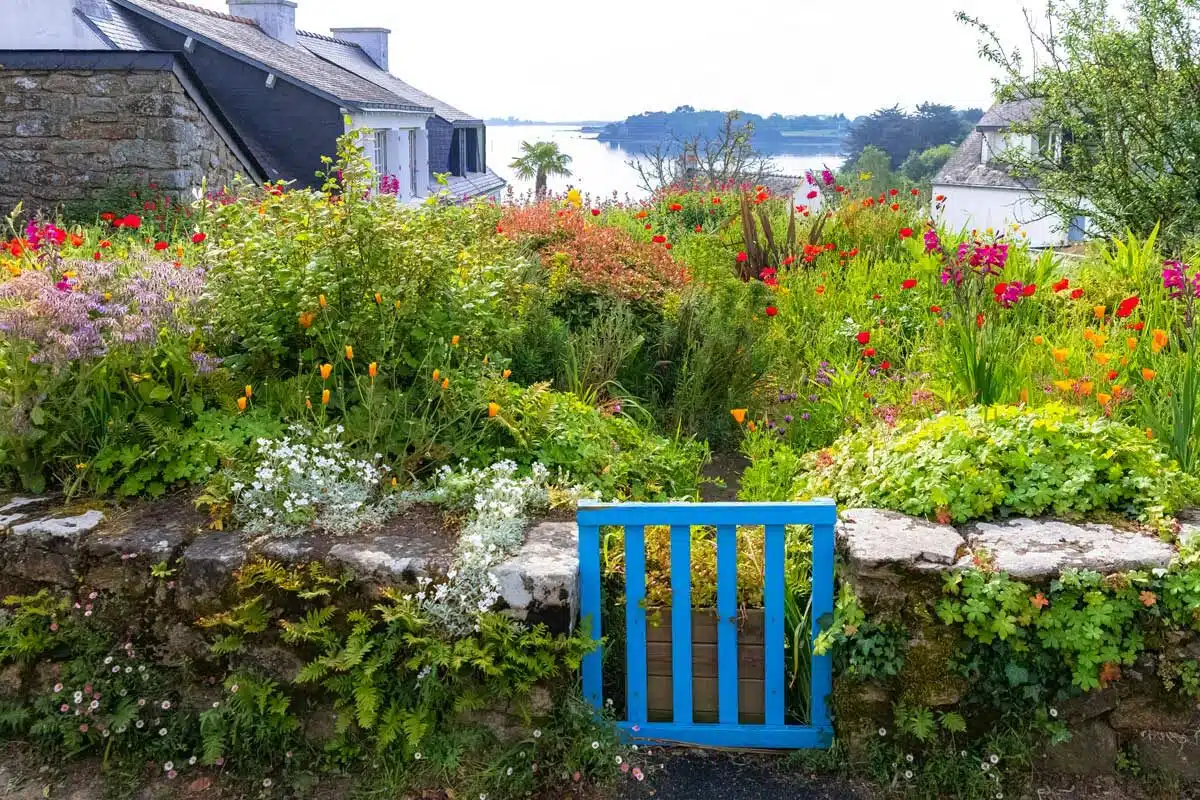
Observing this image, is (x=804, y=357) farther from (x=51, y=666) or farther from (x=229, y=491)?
(x=51, y=666)

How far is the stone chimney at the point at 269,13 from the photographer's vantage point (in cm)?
2311

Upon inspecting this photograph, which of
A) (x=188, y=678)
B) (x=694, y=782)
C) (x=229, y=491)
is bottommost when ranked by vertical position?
(x=694, y=782)

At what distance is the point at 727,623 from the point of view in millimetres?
3129

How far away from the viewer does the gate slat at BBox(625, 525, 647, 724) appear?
Result: 3123 millimetres

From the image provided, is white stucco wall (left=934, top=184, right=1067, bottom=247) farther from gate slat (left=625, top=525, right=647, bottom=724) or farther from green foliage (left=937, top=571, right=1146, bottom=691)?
gate slat (left=625, top=525, right=647, bottom=724)

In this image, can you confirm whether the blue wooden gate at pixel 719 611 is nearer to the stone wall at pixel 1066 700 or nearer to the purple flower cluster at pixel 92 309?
the stone wall at pixel 1066 700

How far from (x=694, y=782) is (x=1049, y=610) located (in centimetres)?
119

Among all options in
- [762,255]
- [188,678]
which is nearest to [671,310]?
[762,255]

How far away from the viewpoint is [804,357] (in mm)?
5664

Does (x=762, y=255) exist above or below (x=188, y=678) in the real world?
above

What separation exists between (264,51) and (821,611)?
1898cm

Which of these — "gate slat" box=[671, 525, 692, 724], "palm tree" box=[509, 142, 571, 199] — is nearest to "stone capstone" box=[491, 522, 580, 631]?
"gate slat" box=[671, 525, 692, 724]

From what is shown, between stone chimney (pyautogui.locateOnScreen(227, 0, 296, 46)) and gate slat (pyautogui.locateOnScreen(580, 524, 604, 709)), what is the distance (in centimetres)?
2296

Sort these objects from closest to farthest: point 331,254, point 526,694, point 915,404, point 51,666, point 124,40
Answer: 1. point 526,694
2. point 51,666
3. point 331,254
4. point 915,404
5. point 124,40
